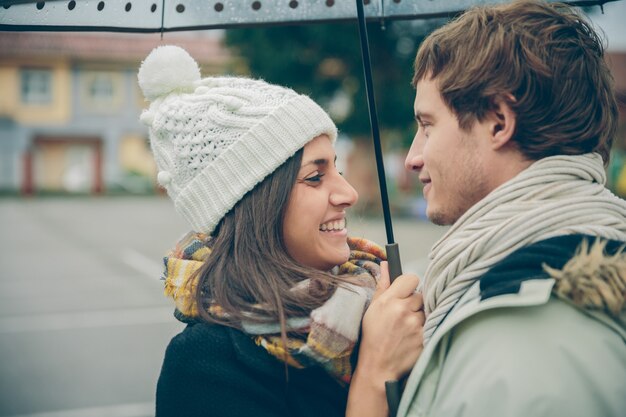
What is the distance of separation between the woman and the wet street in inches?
24.4

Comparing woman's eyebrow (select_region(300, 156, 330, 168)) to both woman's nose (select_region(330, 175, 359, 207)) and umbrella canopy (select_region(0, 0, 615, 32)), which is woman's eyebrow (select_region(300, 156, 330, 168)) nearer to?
woman's nose (select_region(330, 175, 359, 207))

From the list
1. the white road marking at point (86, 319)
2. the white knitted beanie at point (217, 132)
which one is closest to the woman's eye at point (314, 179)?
the white knitted beanie at point (217, 132)

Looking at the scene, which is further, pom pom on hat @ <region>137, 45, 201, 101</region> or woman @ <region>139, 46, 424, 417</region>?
pom pom on hat @ <region>137, 45, 201, 101</region>

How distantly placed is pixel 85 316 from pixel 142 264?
4.71m

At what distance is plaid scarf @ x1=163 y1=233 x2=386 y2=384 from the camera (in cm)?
202

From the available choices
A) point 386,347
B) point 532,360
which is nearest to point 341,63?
point 386,347

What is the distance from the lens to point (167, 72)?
7.94 ft

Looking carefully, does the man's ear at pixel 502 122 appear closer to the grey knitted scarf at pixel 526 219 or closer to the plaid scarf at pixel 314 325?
the grey knitted scarf at pixel 526 219

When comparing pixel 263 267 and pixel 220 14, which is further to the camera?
pixel 220 14

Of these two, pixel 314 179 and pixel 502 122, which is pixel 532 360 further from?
pixel 314 179

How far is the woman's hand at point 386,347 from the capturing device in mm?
1950

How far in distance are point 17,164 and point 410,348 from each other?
39130 millimetres

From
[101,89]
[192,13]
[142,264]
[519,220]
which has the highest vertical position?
[192,13]

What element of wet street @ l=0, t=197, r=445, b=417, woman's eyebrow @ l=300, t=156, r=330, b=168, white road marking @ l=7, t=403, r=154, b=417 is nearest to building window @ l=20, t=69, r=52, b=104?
wet street @ l=0, t=197, r=445, b=417
